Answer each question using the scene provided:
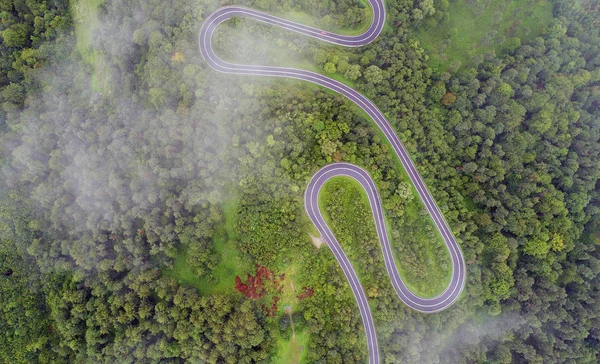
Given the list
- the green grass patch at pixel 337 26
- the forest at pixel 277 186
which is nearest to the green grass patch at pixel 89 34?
the forest at pixel 277 186

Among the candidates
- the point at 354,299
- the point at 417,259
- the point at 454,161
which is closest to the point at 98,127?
the point at 354,299

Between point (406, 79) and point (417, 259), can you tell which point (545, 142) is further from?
point (417, 259)

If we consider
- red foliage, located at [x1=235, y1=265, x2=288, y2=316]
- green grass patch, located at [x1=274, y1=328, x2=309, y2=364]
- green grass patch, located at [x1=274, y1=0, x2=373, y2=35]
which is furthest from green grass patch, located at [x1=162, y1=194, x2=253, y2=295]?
green grass patch, located at [x1=274, y1=0, x2=373, y2=35]

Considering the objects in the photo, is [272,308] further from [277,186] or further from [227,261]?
[277,186]

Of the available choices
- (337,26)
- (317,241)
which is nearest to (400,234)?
(317,241)

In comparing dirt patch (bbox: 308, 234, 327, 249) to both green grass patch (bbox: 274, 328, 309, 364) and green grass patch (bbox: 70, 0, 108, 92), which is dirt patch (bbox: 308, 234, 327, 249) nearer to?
green grass patch (bbox: 274, 328, 309, 364)

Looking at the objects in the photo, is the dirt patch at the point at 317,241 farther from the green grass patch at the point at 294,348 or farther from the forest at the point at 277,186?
the green grass patch at the point at 294,348
